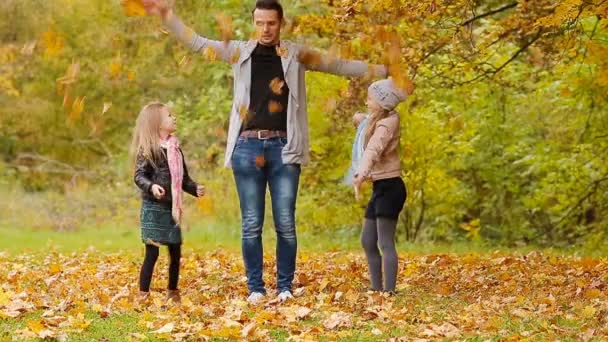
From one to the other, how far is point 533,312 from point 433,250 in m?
7.82

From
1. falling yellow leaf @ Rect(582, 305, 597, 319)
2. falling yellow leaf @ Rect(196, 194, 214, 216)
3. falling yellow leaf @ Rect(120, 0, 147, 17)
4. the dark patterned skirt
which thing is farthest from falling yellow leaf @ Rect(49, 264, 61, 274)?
falling yellow leaf @ Rect(196, 194, 214, 216)

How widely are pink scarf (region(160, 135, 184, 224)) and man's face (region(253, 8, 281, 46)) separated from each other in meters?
0.98

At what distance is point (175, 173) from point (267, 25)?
121cm

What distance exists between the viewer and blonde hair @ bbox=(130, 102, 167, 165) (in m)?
7.68

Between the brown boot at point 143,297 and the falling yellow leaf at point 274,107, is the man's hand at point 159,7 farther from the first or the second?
the brown boot at point 143,297

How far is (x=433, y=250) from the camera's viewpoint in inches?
581

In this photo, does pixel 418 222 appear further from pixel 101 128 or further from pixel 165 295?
pixel 101 128

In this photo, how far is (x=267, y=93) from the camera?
7.48 metres

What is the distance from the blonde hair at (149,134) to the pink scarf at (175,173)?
0.07 meters

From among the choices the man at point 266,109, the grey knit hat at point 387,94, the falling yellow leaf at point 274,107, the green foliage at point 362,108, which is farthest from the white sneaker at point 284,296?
the green foliage at point 362,108

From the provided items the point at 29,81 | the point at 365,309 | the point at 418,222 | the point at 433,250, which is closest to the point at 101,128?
the point at 29,81

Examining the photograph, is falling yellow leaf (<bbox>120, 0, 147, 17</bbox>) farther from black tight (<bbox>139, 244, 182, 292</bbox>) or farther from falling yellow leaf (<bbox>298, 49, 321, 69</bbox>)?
black tight (<bbox>139, 244, 182, 292</bbox>)

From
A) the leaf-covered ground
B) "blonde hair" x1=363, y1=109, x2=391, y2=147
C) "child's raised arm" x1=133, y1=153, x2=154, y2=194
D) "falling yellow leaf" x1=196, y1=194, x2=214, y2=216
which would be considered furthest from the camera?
"falling yellow leaf" x1=196, y1=194, x2=214, y2=216

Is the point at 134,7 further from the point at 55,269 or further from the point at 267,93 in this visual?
the point at 55,269
